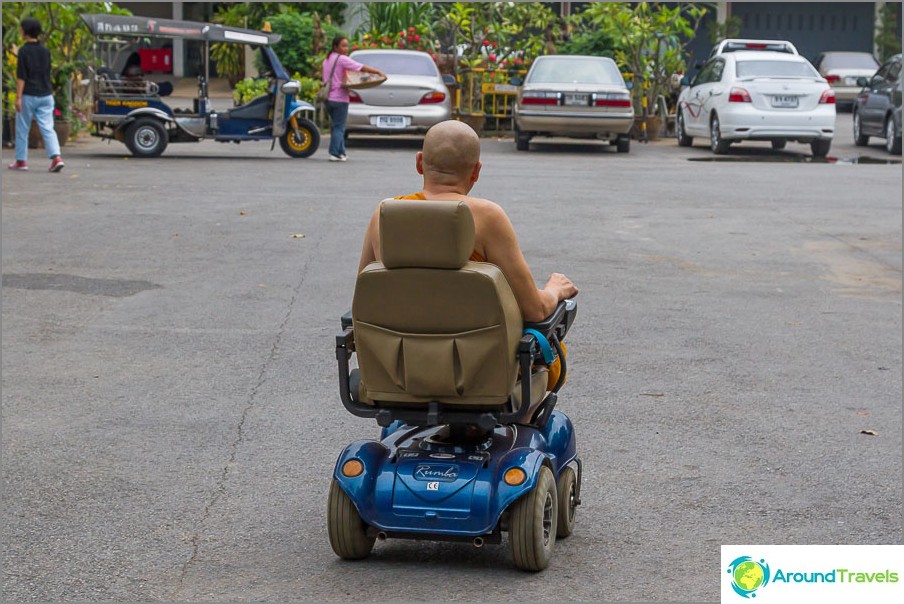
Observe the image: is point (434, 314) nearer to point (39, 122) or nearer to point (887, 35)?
point (39, 122)

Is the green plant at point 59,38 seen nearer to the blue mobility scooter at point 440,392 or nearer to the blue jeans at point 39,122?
the blue jeans at point 39,122

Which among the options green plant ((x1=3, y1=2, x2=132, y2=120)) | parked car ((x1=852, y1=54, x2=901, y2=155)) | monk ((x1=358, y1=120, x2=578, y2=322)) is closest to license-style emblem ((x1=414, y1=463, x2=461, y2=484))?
monk ((x1=358, y1=120, x2=578, y2=322))

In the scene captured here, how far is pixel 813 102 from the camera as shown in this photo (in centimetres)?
2119

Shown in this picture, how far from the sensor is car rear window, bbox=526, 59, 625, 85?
73.3 feet

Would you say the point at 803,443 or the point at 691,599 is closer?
the point at 691,599

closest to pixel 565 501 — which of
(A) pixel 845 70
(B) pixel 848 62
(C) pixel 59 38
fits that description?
(C) pixel 59 38

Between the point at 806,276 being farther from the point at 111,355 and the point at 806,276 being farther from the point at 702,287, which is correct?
the point at 111,355

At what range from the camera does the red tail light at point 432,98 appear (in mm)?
21828

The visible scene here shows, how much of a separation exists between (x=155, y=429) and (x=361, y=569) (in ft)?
6.46

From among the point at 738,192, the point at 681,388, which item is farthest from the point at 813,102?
the point at 681,388

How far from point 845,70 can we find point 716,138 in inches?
657

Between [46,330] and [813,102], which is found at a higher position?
[813,102]

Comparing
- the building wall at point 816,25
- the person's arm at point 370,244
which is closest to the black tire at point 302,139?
the person's arm at point 370,244

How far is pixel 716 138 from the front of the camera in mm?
22297
